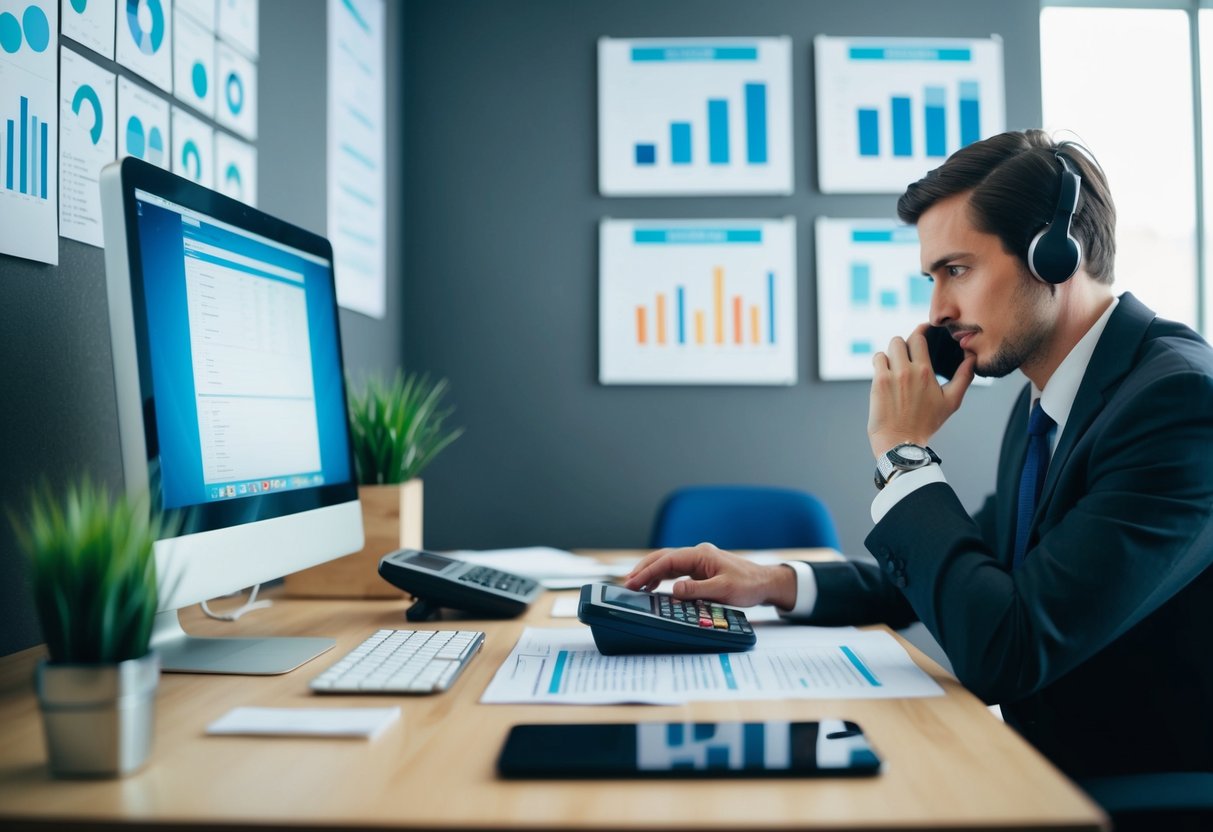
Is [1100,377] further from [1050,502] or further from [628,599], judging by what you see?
[628,599]

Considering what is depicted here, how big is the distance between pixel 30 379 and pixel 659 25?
226 centimetres

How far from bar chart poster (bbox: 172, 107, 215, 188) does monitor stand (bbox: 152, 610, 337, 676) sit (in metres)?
0.75

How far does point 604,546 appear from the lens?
2760mm

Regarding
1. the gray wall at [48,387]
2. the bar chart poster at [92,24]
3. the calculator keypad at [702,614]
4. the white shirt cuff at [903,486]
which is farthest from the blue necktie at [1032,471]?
the bar chart poster at [92,24]

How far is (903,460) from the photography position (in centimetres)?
104

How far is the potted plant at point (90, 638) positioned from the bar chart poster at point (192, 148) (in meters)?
0.96

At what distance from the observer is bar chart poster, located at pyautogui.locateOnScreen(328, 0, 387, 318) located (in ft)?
7.21

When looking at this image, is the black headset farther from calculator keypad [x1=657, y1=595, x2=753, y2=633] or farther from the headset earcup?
calculator keypad [x1=657, y1=595, x2=753, y2=633]

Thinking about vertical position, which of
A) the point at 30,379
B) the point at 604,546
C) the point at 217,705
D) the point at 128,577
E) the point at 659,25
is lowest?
the point at 604,546

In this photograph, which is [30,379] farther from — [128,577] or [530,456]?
[530,456]

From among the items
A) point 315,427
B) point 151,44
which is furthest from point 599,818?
point 151,44

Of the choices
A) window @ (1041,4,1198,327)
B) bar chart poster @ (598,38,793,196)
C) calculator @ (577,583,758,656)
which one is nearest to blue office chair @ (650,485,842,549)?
bar chart poster @ (598,38,793,196)

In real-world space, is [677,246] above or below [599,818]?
above

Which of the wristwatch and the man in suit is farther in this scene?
the wristwatch
